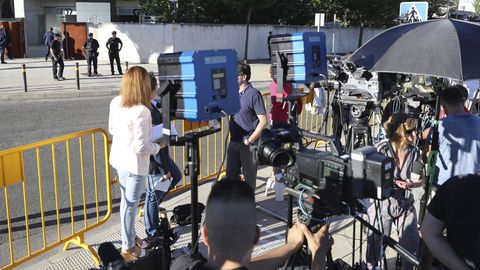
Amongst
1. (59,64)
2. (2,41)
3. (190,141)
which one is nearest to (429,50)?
(190,141)

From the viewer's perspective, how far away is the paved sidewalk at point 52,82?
1499 centimetres

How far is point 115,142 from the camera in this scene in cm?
433

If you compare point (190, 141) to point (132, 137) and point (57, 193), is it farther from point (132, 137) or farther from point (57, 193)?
point (57, 193)

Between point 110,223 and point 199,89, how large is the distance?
9.50 feet

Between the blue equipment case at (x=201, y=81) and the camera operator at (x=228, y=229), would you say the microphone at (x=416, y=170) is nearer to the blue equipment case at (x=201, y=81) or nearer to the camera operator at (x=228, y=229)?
the blue equipment case at (x=201, y=81)

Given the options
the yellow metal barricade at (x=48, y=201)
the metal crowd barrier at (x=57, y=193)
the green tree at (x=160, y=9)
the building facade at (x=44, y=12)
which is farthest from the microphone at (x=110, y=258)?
the building facade at (x=44, y=12)

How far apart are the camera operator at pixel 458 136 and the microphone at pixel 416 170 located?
0.35 meters

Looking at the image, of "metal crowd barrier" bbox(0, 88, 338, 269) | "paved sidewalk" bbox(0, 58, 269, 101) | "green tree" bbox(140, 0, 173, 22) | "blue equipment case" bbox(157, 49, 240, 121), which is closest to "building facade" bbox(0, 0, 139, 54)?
"green tree" bbox(140, 0, 173, 22)

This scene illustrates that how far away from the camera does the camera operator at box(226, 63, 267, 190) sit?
5.16m

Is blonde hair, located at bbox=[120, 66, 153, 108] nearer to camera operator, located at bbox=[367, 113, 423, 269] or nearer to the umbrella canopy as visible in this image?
the umbrella canopy

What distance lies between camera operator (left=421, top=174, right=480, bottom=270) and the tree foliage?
2439cm

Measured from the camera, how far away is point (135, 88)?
4.10m

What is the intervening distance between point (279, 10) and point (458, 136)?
3040 cm

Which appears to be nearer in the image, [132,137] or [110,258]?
[110,258]
